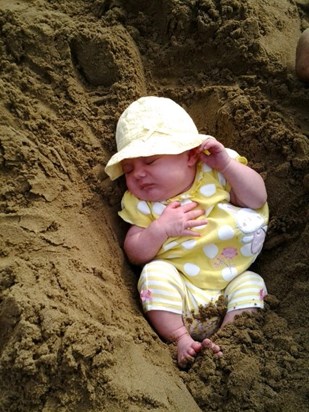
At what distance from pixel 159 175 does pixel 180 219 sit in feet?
0.74

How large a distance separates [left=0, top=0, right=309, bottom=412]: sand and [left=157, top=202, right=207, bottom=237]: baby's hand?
267mm

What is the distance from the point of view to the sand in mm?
1534

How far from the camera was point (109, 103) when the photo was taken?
2518 mm

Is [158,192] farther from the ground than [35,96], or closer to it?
closer to it

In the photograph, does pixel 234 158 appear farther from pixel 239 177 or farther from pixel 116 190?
pixel 116 190

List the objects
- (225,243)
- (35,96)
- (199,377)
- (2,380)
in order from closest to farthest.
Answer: (2,380)
(199,377)
(225,243)
(35,96)

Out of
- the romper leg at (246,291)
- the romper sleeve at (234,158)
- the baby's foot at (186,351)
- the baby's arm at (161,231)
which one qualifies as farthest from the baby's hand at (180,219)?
the baby's foot at (186,351)

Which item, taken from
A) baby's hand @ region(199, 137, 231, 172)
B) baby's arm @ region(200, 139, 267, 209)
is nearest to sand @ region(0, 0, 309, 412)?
baby's arm @ region(200, 139, 267, 209)

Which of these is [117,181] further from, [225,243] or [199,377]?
[199,377]

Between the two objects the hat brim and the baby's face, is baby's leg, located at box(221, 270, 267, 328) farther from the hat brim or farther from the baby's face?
the hat brim

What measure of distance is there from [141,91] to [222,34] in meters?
0.54

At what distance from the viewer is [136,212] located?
2.26 meters

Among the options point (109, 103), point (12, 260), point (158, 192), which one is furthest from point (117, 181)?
point (12, 260)

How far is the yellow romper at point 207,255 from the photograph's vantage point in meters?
2.03
